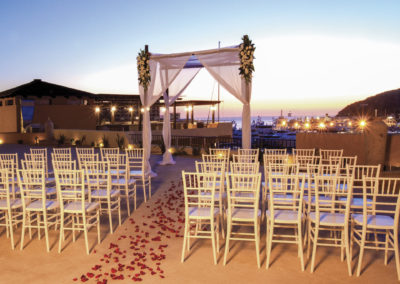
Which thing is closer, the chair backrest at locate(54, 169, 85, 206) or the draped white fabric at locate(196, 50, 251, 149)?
the chair backrest at locate(54, 169, 85, 206)

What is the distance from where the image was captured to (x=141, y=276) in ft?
10.3

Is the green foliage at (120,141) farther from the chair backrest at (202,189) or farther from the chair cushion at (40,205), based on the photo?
the chair backrest at (202,189)

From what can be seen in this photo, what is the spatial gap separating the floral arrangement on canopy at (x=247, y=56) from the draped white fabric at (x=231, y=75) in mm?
273

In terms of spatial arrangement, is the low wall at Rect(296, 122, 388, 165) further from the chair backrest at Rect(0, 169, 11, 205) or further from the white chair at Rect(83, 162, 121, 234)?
the chair backrest at Rect(0, 169, 11, 205)

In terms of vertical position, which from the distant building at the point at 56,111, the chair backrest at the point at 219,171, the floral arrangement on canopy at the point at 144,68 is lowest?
the chair backrest at the point at 219,171

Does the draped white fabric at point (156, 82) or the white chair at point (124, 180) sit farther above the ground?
A: the draped white fabric at point (156, 82)

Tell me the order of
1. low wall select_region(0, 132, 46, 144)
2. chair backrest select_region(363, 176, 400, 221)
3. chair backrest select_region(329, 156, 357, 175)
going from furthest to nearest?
low wall select_region(0, 132, 46, 144) < chair backrest select_region(329, 156, 357, 175) < chair backrest select_region(363, 176, 400, 221)

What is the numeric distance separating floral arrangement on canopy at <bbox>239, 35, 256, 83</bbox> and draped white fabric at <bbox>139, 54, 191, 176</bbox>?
1645 millimetres

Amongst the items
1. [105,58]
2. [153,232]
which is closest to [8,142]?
[105,58]

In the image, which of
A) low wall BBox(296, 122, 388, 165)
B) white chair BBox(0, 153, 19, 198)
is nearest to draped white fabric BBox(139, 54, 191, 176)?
white chair BBox(0, 153, 19, 198)

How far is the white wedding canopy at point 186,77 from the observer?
795cm

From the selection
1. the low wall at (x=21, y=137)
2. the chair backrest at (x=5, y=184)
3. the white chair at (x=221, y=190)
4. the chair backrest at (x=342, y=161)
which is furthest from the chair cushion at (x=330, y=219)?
the low wall at (x=21, y=137)

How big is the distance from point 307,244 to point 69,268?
2.73 meters

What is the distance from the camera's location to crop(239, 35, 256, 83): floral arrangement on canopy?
24.5 feet
